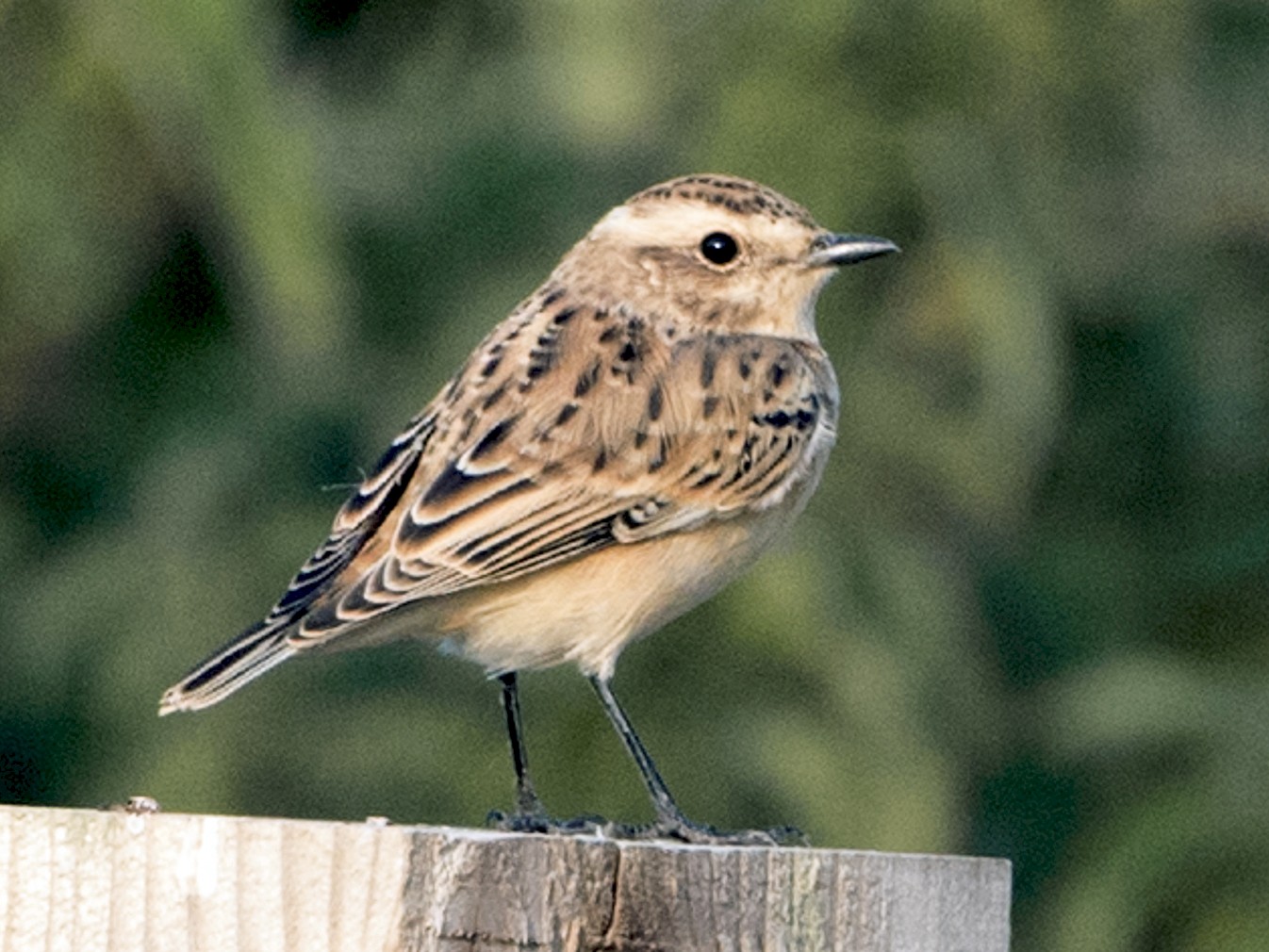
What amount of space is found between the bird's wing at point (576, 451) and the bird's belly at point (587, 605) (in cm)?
5

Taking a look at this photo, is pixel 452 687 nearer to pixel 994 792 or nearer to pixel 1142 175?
pixel 994 792

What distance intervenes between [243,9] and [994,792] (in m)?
4.30

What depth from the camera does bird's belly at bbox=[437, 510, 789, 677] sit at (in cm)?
615

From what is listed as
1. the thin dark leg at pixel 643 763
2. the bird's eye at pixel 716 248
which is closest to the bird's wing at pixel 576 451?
the bird's eye at pixel 716 248

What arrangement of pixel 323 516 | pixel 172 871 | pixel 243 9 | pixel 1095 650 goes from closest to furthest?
pixel 172 871
pixel 243 9
pixel 323 516
pixel 1095 650

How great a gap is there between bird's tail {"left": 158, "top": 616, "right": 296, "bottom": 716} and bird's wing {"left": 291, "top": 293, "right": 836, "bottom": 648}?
55 millimetres

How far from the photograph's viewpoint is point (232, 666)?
548cm

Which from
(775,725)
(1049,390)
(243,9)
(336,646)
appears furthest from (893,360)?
(336,646)

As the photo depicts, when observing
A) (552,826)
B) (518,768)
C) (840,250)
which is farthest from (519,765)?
(552,826)

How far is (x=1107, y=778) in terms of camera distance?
10.2m

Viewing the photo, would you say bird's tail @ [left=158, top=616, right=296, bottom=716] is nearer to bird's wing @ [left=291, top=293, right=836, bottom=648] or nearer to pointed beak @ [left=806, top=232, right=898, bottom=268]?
bird's wing @ [left=291, top=293, right=836, bottom=648]

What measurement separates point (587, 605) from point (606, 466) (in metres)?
0.33

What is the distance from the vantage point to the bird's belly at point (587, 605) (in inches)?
242

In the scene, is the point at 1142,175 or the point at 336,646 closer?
the point at 336,646
